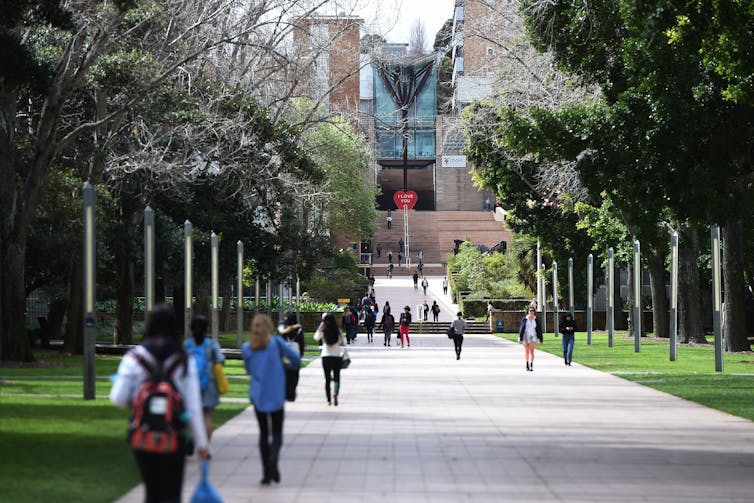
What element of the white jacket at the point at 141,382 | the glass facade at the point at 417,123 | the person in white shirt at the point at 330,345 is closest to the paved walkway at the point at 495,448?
the person in white shirt at the point at 330,345

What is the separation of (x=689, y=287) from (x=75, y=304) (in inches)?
873

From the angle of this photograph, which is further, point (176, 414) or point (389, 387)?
point (389, 387)

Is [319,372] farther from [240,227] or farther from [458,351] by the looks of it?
[240,227]

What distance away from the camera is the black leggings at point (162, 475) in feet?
24.5

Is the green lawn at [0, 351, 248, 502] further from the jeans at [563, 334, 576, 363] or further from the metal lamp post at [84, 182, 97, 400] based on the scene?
the jeans at [563, 334, 576, 363]

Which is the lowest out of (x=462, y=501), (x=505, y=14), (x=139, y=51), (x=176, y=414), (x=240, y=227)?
(x=462, y=501)

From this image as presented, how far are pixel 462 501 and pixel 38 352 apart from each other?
31.0m

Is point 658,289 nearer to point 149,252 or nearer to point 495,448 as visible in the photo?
point 149,252

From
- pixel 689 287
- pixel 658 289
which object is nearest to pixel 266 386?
pixel 689 287

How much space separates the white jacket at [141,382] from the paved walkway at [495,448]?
3.00m

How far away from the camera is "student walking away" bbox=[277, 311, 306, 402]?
526 inches

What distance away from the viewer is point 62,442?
15.0 meters

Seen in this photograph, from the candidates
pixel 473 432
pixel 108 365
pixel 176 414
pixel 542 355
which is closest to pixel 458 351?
pixel 542 355

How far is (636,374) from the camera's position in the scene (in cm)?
3077
